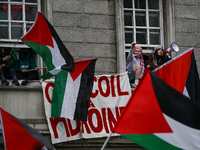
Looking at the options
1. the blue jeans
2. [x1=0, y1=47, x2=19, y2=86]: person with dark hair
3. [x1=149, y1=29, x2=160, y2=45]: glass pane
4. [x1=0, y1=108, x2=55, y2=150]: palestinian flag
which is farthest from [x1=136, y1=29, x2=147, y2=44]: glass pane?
[x1=0, y1=108, x2=55, y2=150]: palestinian flag

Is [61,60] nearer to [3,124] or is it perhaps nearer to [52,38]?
[52,38]

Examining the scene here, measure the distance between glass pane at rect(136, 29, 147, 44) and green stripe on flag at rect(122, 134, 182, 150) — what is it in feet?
21.0

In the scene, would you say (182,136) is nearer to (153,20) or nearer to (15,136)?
(15,136)

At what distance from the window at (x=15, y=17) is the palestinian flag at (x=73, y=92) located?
6.06ft

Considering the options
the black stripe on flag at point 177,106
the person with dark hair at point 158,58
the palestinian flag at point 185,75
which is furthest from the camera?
the person with dark hair at point 158,58

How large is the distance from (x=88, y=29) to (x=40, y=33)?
8.71 feet

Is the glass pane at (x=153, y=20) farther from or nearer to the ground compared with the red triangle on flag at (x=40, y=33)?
farther from the ground

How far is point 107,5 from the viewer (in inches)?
623

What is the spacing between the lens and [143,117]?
33.6 ft

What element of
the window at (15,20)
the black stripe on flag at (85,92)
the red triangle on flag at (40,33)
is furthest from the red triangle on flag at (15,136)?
the window at (15,20)

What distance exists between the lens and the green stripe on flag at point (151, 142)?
10164mm

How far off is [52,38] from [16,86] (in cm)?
175

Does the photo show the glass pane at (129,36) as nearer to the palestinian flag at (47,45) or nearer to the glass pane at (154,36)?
the glass pane at (154,36)

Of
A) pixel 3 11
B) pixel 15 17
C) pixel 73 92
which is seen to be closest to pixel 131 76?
pixel 73 92
